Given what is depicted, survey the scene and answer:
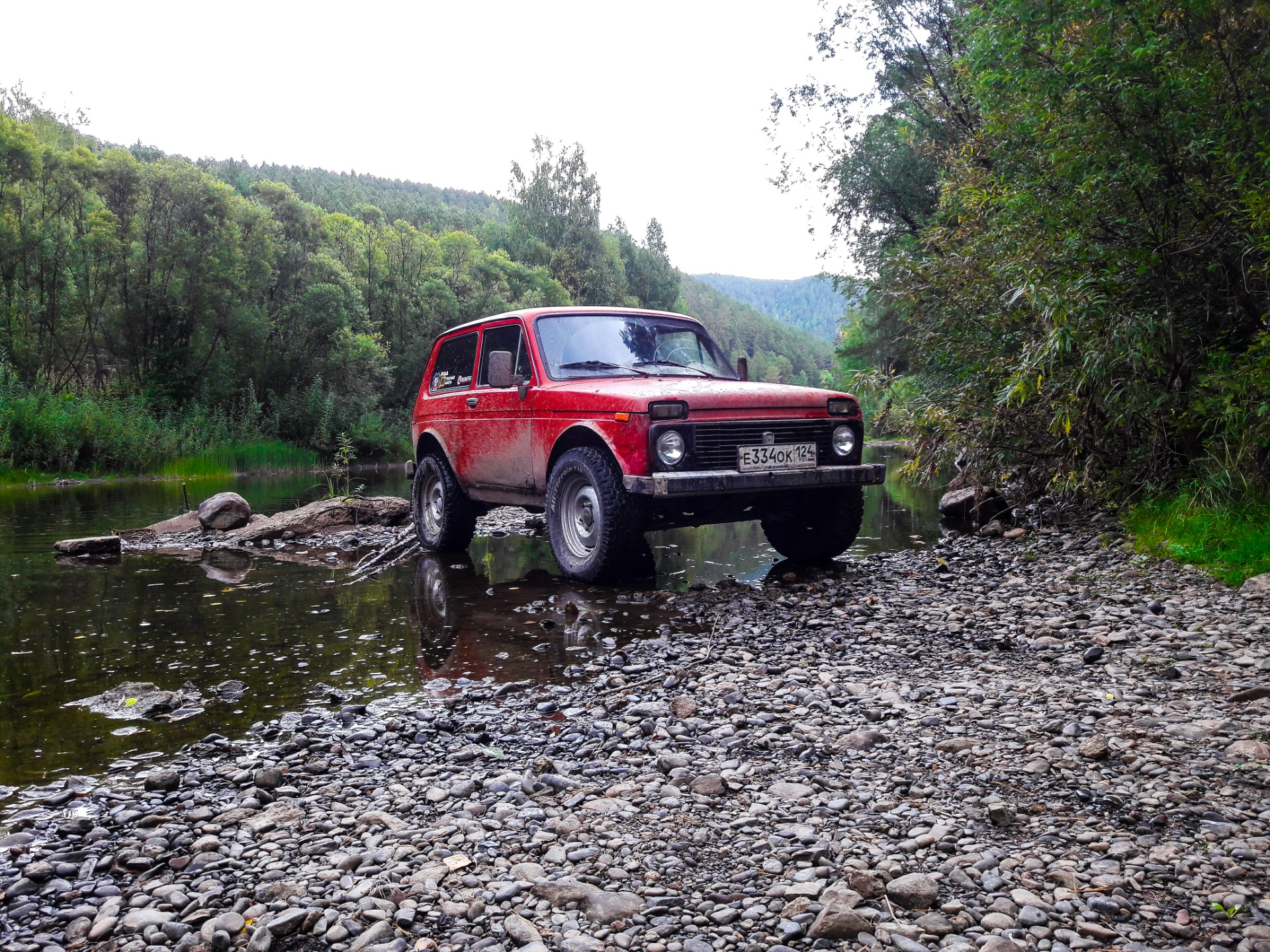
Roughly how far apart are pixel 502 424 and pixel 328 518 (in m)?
4.57

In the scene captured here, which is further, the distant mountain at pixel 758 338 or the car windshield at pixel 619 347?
the distant mountain at pixel 758 338

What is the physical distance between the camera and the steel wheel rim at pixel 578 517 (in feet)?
21.8

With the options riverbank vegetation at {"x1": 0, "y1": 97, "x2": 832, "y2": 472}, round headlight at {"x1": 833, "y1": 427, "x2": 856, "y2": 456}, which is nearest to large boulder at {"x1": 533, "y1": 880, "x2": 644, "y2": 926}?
round headlight at {"x1": 833, "y1": 427, "x2": 856, "y2": 456}

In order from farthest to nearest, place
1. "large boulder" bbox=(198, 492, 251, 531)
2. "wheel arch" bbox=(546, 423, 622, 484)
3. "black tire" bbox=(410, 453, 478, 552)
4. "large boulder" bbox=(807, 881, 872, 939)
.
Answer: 1. "large boulder" bbox=(198, 492, 251, 531)
2. "black tire" bbox=(410, 453, 478, 552)
3. "wheel arch" bbox=(546, 423, 622, 484)
4. "large boulder" bbox=(807, 881, 872, 939)

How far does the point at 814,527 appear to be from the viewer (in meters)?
7.41

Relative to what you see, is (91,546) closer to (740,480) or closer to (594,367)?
(594,367)

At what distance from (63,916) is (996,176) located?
29.0 ft

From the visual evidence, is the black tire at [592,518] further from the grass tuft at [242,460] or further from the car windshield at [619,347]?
the grass tuft at [242,460]

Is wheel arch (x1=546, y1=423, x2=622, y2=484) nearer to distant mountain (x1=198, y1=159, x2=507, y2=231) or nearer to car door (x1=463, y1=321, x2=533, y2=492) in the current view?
car door (x1=463, y1=321, x2=533, y2=492)

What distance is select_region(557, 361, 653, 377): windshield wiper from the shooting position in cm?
717

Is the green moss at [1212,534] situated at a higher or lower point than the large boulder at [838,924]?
higher

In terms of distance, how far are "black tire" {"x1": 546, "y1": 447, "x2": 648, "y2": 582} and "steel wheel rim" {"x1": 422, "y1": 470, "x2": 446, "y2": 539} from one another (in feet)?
7.67

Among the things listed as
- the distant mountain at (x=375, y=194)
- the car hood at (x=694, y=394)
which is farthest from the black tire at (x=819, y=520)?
the distant mountain at (x=375, y=194)

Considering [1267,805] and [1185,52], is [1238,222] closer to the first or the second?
[1185,52]
